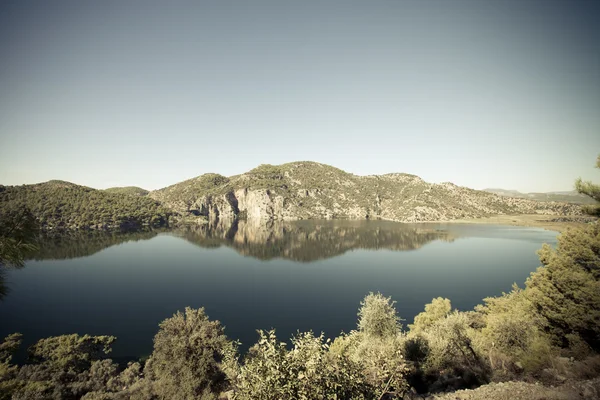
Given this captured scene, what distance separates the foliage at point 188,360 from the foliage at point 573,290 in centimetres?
2460

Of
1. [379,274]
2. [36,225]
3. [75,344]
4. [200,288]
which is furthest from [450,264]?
[36,225]

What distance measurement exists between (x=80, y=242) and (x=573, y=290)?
141288 mm

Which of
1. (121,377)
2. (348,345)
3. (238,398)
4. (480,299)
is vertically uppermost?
(238,398)

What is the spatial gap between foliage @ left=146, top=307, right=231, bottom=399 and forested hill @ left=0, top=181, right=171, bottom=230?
152 m

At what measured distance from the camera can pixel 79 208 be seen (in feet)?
494

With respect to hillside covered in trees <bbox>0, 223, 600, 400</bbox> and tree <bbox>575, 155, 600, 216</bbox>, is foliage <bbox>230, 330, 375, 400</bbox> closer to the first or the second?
hillside covered in trees <bbox>0, 223, 600, 400</bbox>

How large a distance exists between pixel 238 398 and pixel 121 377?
76.9 feet

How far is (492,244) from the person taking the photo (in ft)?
362

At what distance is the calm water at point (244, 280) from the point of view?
4353cm

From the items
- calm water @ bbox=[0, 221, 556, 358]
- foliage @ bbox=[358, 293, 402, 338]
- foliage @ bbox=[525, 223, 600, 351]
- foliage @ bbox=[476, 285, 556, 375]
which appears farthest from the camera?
calm water @ bbox=[0, 221, 556, 358]

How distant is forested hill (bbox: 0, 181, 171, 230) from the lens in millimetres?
138250

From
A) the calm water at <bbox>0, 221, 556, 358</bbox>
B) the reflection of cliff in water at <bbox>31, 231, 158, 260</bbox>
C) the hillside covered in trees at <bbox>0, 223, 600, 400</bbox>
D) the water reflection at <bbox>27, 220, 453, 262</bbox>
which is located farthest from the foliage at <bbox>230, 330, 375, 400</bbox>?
the reflection of cliff in water at <bbox>31, 231, 158, 260</bbox>

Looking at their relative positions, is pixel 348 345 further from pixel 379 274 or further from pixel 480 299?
pixel 379 274

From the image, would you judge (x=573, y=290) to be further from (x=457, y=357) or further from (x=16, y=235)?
(x=16, y=235)
